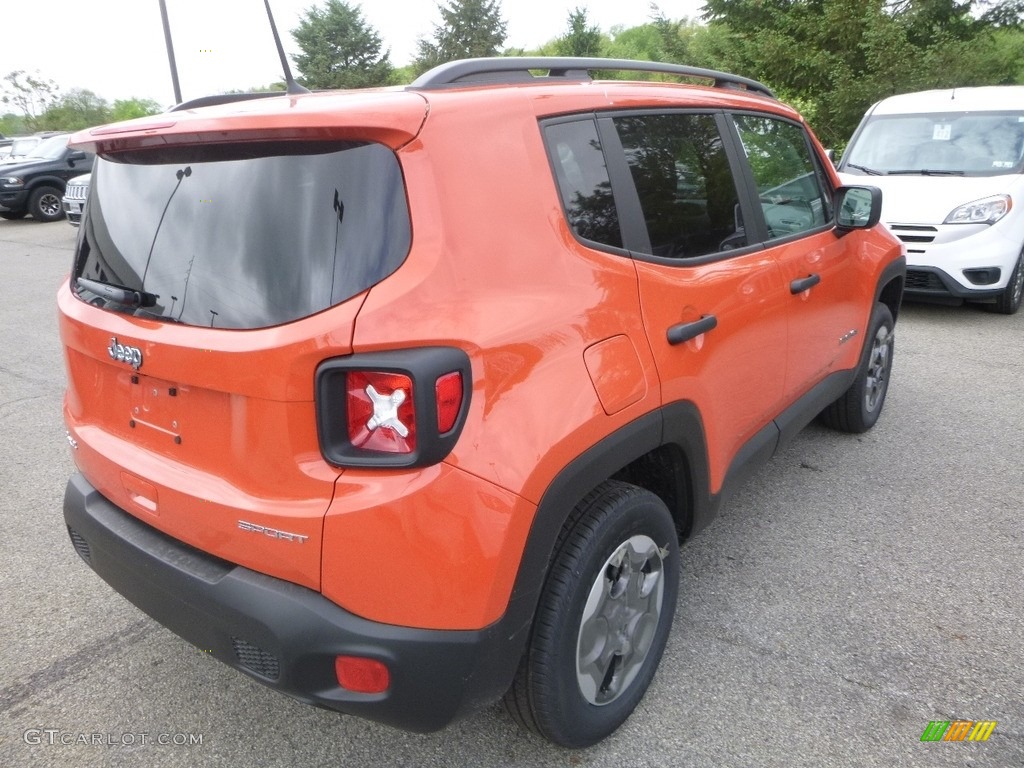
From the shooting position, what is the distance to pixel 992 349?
6.15m

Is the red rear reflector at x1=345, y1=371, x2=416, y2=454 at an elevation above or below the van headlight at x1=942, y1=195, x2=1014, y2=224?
above

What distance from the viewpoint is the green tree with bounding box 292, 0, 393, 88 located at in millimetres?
43781

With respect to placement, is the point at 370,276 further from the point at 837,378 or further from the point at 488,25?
the point at 488,25

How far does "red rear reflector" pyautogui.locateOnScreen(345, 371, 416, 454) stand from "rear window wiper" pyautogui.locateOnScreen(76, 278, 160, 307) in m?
0.65

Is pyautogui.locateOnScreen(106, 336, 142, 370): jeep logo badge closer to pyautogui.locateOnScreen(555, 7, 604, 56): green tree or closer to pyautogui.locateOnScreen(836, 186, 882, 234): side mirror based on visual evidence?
pyautogui.locateOnScreen(836, 186, 882, 234): side mirror

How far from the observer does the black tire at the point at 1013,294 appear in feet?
22.5

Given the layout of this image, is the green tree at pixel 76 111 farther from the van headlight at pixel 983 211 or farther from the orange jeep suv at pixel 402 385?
the orange jeep suv at pixel 402 385

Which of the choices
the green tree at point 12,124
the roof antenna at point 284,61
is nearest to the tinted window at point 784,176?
the roof antenna at point 284,61

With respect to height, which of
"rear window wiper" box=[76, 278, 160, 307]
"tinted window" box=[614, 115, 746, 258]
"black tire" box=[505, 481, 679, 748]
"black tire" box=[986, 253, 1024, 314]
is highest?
"tinted window" box=[614, 115, 746, 258]

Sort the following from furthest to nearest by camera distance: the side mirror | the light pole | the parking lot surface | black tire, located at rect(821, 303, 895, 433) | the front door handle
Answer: the light pole < black tire, located at rect(821, 303, 895, 433) < the side mirror < the front door handle < the parking lot surface

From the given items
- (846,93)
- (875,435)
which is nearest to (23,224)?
(846,93)

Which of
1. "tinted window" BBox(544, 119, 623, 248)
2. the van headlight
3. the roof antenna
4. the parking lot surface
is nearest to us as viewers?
"tinted window" BBox(544, 119, 623, 248)

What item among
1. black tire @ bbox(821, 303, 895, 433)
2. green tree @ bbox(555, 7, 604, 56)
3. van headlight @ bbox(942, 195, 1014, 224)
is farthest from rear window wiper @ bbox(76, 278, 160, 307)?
green tree @ bbox(555, 7, 604, 56)

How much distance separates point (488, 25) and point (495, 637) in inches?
1980
